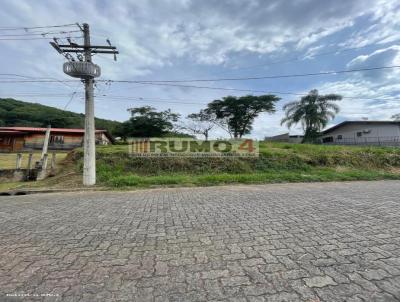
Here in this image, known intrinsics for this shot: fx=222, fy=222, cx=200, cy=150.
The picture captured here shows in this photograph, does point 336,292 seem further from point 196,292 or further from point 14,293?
point 14,293

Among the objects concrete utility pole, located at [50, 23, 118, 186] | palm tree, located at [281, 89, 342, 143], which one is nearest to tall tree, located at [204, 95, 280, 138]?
palm tree, located at [281, 89, 342, 143]

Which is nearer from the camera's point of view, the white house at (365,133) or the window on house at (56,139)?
the window on house at (56,139)

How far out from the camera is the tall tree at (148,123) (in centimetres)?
3300

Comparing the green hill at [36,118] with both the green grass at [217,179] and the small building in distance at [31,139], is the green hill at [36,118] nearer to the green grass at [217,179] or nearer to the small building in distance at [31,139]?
the small building in distance at [31,139]

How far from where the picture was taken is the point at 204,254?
2.61 meters

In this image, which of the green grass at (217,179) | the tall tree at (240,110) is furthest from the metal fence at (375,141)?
the green grass at (217,179)

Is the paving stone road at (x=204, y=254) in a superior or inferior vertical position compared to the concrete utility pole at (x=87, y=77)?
inferior

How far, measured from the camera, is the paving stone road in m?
1.93

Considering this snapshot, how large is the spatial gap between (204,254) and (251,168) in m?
8.58

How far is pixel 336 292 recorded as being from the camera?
1.87 meters

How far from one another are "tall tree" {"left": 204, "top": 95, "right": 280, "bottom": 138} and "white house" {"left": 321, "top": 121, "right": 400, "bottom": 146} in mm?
12170

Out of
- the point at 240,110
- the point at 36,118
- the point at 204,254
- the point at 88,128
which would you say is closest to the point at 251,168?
the point at 88,128

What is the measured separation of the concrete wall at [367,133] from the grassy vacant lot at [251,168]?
1832 cm

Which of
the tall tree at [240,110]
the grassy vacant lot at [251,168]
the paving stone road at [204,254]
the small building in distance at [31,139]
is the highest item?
the tall tree at [240,110]
